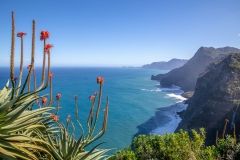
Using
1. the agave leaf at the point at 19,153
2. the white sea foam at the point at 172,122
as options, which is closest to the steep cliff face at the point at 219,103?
the white sea foam at the point at 172,122

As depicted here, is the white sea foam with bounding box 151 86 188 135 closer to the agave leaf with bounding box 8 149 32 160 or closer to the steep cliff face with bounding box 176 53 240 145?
the steep cliff face with bounding box 176 53 240 145

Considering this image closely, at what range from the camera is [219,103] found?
147 feet

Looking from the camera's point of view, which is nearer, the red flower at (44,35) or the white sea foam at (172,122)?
the red flower at (44,35)

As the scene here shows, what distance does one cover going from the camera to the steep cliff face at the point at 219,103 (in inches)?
1633

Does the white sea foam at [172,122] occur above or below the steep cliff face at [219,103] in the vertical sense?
below

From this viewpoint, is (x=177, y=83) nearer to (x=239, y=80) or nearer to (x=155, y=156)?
(x=239, y=80)

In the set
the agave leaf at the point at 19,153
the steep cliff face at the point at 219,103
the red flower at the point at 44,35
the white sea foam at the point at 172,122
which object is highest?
the red flower at the point at 44,35

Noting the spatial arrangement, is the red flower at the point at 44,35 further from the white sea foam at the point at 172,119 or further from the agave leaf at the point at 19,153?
the white sea foam at the point at 172,119

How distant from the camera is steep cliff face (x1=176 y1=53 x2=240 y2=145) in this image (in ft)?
136

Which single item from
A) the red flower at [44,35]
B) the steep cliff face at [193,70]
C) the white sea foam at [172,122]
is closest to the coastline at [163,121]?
the white sea foam at [172,122]

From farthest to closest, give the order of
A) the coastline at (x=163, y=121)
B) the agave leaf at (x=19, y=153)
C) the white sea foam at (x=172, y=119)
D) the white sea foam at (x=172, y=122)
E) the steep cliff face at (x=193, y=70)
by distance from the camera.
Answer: the steep cliff face at (x=193, y=70) → the white sea foam at (x=172, y=119) → the white sea foam at (x=172, y=122) → the coastline at (x=163, y=121) → the agave leaf at (x=19, y=153)

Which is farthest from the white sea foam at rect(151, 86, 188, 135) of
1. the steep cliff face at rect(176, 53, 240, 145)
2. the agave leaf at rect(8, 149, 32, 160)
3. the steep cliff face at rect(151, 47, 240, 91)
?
the agave leaf at rect(8, 149, 32, 160)

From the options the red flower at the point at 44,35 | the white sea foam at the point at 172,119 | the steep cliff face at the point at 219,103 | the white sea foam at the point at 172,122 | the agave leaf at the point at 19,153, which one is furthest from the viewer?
the white sea foam at the point at 172,119

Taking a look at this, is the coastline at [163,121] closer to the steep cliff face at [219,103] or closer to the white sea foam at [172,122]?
the white sea foam at [172,122]
